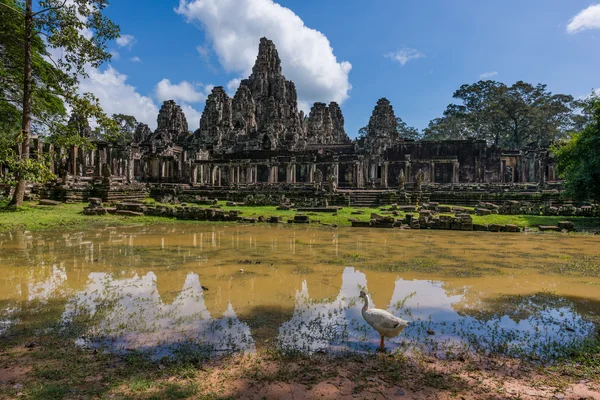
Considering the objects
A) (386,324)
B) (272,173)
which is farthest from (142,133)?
(386,324)

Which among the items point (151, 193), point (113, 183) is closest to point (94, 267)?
point (113, 183)

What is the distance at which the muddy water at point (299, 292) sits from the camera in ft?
12.2

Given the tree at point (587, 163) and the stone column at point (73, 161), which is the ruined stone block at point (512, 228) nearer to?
the tree at point (587, 163)

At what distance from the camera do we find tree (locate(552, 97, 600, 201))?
49.2 feet

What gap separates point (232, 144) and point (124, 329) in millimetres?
45560

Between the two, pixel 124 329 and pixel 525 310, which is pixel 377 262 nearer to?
pixel 525 310

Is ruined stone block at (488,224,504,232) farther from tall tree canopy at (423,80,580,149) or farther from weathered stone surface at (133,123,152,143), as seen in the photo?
weathered stone surface at (133,123,152,143)

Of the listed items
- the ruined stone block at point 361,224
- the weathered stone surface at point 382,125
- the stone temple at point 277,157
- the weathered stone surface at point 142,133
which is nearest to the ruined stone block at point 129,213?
the stone temple at point 277,157

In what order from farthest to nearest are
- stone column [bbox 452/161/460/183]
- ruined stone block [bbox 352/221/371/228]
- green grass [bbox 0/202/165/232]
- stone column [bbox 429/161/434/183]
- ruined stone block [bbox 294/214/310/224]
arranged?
stone column [bbox 429/161/434/183] → stone column [bbox 452/161/460/183] → ruined stone block [bbox 294/214/310/224] → ruined stone block [bbox 352/221/371/228] → green grass [bbox 0/202/165/232]

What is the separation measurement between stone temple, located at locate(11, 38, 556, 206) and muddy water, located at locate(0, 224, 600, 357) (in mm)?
16563

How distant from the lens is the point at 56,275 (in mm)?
6000

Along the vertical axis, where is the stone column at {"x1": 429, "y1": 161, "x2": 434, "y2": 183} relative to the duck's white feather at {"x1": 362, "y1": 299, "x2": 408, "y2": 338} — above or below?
above

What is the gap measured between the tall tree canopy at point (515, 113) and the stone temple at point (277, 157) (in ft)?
30.6

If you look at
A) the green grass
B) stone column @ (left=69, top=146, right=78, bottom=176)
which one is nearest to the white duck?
the green grass
